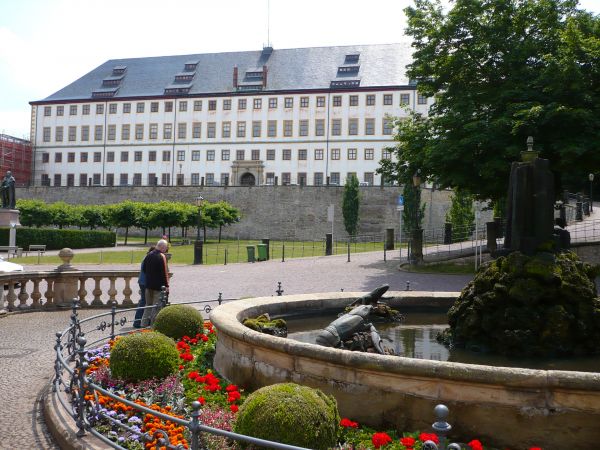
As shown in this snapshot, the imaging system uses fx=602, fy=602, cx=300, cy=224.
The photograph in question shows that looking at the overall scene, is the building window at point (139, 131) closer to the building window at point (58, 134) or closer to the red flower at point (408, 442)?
the building window at point (58, 134)

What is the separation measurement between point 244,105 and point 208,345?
208 feet

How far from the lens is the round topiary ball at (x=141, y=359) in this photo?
6.45 meters

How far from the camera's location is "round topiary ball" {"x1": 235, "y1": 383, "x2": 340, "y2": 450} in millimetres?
4207

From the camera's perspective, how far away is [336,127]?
6669cm

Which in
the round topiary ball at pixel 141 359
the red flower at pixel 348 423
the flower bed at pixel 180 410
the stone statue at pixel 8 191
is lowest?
the flower bed at pixel 180 410

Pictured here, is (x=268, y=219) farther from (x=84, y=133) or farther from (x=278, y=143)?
(x=84, y=133)

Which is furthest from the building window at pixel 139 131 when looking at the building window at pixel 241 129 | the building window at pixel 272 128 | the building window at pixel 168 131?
the building window at pixel 272 128

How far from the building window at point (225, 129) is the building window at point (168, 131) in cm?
643

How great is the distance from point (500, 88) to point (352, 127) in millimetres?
43955

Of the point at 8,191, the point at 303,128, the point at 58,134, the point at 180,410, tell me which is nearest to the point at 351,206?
the point at 303,128

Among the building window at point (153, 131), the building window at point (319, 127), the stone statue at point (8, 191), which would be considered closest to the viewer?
the stone statue at point (8, 191)

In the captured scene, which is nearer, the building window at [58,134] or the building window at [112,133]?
the building window at [112,133]

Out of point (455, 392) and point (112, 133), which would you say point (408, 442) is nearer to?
point (455, 392)

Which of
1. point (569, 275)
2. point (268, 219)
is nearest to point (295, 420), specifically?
point (569, 275)
